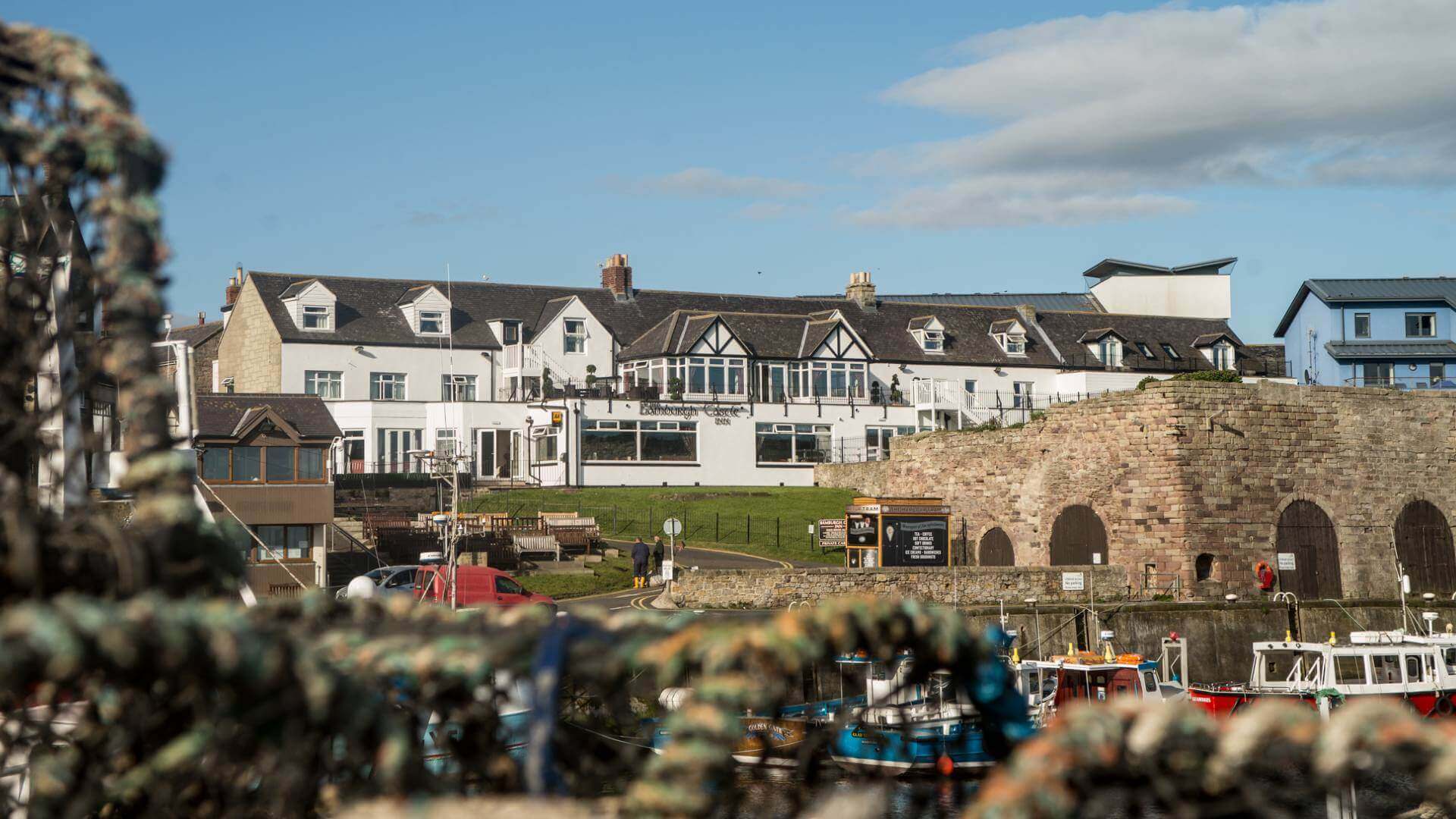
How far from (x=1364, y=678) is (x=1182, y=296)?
51353mm

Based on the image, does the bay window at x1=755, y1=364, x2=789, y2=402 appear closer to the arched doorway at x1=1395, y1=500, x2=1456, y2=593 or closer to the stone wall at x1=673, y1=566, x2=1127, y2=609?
the stone wall at x1=673, y1=566, x2=1127, y2=609

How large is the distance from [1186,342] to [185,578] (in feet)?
200

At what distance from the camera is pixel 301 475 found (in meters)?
29.0

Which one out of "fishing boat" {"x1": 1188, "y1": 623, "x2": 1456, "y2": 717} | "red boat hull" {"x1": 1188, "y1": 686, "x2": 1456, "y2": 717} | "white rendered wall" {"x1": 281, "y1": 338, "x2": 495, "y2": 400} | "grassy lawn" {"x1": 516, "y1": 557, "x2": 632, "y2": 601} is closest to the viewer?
"red boat hull" {"x1": 1188, "y1": 686, "x2": 1456, "y2": 717}

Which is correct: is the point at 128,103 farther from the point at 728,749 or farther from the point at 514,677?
the point at 728,749

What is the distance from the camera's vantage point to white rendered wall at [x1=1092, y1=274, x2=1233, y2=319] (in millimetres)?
75188

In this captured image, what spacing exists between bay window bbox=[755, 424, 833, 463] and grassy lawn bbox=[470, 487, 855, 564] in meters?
3.74

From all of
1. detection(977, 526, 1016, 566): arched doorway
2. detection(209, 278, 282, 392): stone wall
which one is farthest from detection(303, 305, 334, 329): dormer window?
detection(977, 526, 1016, 566): arched doorway

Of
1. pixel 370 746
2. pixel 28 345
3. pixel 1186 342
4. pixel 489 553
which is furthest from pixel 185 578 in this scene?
pixel 1186 342

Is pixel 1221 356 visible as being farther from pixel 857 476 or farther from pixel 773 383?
pixel 857 476

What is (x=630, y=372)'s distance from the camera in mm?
53000

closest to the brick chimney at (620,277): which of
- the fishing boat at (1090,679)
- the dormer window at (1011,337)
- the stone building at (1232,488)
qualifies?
the dormer window at (1011,337)

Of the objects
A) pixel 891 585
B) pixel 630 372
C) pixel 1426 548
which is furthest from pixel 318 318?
pixel 1426 548

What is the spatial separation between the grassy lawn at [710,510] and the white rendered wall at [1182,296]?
34501mm
